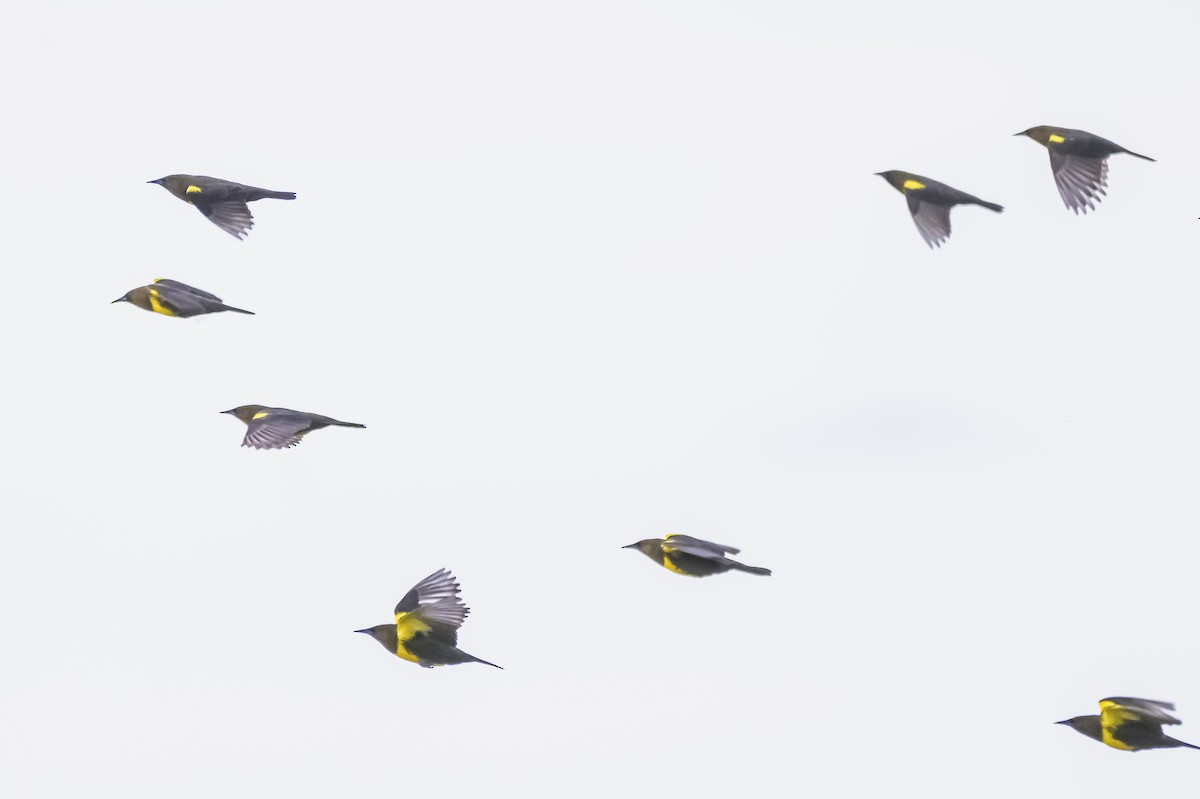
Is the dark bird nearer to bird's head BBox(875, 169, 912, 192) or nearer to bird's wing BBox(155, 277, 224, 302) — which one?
bird's head BBox(875, 169, 912, 192)

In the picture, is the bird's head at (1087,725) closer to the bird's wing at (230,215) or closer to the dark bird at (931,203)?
the dark bird at (931,203)

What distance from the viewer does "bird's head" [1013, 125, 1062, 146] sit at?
130 ft

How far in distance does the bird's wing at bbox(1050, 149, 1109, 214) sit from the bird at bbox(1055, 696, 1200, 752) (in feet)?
24.9

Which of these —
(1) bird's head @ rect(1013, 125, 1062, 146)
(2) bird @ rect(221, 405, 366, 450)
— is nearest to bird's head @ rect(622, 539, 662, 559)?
(2) bird @ rect(221, 405, 366, 450)

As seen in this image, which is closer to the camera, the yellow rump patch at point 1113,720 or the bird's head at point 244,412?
the yellow rump patch at point 1113,720

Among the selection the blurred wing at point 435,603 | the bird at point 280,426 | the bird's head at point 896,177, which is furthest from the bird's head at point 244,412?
the bird's head at point 896,177

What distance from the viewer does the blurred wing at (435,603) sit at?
36656 millimetres

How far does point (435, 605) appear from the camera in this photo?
36688mm

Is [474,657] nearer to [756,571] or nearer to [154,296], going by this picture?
[756,571]

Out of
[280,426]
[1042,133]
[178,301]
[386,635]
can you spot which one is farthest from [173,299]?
[1042,133]

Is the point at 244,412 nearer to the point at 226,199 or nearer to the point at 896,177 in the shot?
the point at 226,199

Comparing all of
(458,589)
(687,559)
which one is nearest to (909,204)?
(687,559)

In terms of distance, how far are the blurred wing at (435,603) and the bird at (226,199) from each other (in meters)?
6.79

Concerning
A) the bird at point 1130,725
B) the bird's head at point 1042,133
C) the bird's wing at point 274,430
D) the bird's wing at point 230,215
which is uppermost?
the bird's head at point 1042,133
